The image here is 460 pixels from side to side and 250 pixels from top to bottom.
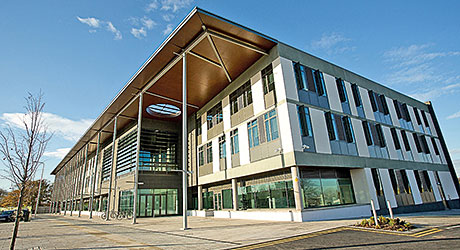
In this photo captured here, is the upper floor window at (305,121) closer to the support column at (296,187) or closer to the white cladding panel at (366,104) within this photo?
the support column at (296,187)

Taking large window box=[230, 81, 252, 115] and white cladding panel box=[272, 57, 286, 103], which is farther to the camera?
large window box=[230, 81, 252, 115]

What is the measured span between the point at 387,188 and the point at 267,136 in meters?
11.6

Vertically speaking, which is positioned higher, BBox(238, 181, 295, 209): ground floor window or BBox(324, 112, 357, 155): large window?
BBox(324, 112, 357, 155): large window

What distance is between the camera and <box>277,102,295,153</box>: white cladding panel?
53.2 ft

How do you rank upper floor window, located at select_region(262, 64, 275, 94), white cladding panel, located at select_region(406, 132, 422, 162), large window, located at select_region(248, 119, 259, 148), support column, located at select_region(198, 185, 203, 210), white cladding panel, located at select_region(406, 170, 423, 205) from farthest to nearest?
support column, located at select_region(198, 185, 203, 210) < white cladding panel, located at select_region(406, 132, 422, 162) < white cladding panel, located at select_region(406, 170, 423, 205) < large window, located at select_region(248, 119, 259, 148) < upper floor window, located at select_region(262, 64, 275, 94)

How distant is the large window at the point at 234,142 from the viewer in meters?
21.8

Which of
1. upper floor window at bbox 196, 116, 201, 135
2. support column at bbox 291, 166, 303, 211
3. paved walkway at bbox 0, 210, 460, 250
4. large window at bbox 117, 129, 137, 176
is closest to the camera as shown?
paved walkway at bbox 0, 210, 460, 250

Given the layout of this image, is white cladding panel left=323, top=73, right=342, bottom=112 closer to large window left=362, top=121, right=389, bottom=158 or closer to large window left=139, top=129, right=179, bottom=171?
large window left=362, top=121, right=389, bottom=158

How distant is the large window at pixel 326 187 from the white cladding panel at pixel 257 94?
5.72 m

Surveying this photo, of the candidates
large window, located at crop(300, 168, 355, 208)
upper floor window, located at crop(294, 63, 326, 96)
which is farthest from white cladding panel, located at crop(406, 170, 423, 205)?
upper floor window, located at crop(294, 63, 326, 96)

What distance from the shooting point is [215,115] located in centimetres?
2609

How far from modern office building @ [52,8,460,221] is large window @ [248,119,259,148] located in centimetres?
8

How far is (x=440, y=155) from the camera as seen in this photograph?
29.9 metres

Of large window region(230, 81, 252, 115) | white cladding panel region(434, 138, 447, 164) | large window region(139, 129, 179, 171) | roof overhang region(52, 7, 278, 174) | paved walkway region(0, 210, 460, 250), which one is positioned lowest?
paved walkway region(0, 210, 460, 250)
